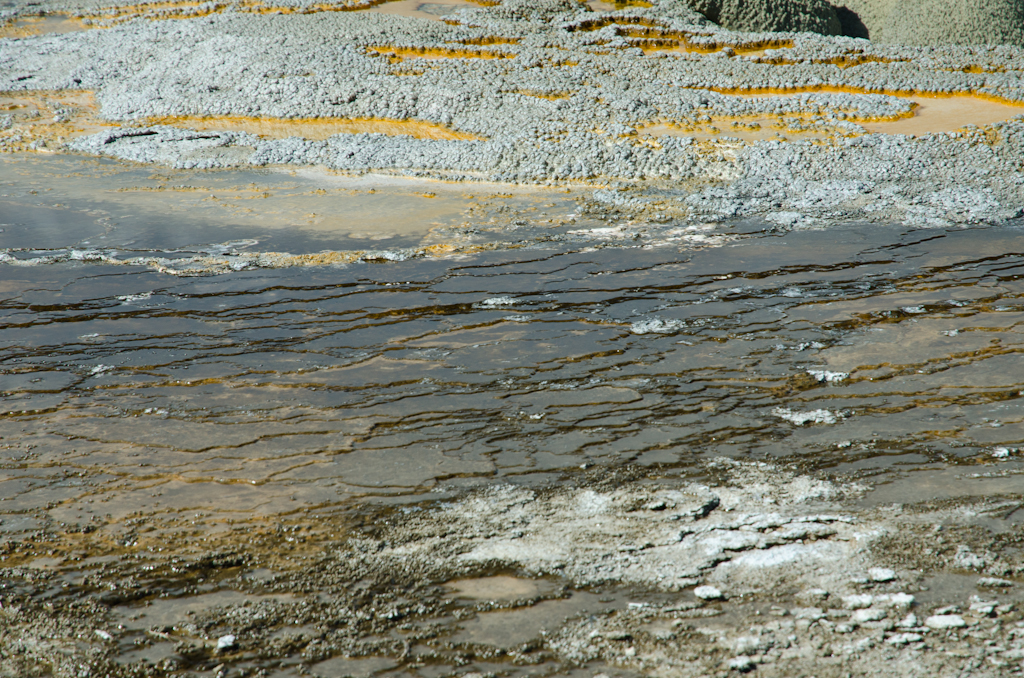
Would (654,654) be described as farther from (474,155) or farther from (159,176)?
(159,176)

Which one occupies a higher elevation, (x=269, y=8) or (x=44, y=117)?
(x=269, y=8)

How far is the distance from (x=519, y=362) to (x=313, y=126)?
3484 millimetres

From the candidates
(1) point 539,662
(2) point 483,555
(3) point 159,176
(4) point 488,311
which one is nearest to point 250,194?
(3) point 159,176

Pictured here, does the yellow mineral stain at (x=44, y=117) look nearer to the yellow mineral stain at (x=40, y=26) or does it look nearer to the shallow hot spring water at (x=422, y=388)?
the yellow mineral stain at (x=40, y=26)

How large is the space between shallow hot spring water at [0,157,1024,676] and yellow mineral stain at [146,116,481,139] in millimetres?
1240

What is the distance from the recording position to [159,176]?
4777 mm

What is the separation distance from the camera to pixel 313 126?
5371 mm

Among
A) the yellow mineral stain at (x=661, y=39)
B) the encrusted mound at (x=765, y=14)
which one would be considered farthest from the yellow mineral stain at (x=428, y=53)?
the encrusted mound at (x=765, y=14)

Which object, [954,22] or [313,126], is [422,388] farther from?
[954,22]

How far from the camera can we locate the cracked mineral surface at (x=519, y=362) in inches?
66.7

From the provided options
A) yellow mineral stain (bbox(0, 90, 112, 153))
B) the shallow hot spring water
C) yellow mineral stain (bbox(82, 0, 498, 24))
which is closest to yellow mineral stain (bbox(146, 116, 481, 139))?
yellow mineral stain (bbox(0, 90, 112, 153))

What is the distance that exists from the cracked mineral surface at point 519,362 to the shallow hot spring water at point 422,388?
15mm

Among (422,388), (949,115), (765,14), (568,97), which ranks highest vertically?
(765,14)

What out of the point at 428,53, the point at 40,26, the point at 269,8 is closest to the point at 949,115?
the point at 428,53
